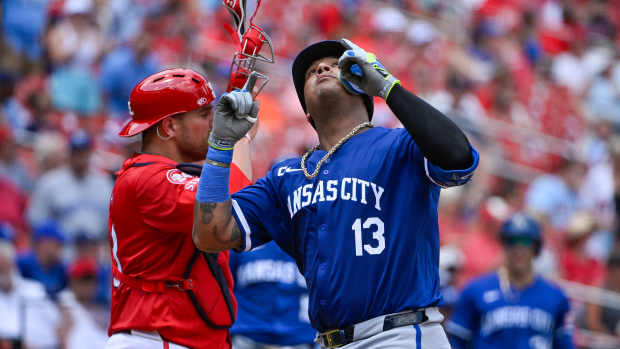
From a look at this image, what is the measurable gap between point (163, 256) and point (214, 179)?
592 millimetres

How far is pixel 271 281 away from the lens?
21.8ft

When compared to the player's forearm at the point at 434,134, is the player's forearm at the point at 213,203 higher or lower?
lower

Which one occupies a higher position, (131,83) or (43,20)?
(43,20)

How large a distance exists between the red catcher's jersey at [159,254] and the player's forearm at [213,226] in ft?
0.83

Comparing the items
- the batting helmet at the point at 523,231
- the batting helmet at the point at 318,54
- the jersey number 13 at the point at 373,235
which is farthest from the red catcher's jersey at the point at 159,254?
→ the batting helmet at the point at 523,231

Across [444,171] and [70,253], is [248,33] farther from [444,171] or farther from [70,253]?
[70,253]

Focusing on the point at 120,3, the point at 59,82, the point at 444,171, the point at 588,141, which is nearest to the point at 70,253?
the point at 59,82

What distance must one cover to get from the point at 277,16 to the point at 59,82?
4.08 metres

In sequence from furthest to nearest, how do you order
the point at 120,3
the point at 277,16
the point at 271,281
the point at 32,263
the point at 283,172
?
1. the point at 277,16
2. the point at 120,3
3. the point at 32,263
4. the point at 271,281
5. the point at 283,172

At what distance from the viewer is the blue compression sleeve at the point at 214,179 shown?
365cm

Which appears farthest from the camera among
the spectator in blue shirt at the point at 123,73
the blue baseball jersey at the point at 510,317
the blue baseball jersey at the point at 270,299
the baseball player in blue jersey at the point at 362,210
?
the spectator in blue shirt at the point at 123,73

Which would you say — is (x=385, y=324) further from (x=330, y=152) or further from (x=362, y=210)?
(x=330, y=152)

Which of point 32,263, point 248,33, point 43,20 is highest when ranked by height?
point 43,20

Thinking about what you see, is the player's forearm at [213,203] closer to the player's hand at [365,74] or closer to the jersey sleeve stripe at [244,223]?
the jersey sleeve stripe at [244,223]
